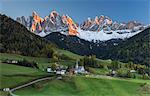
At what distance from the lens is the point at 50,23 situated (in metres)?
8.15

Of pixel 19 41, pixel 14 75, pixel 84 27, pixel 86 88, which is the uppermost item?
pixel 84 27

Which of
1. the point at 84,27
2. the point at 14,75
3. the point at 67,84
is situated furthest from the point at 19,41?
the point at 84,27

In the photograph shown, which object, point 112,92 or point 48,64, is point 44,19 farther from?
point 112,92

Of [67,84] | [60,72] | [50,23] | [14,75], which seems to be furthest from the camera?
[50,23]

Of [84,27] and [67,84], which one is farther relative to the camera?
[84,27]

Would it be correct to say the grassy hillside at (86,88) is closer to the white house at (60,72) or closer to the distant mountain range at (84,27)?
the white house at (60,72)

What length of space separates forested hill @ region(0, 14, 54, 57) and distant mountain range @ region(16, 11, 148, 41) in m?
0.15

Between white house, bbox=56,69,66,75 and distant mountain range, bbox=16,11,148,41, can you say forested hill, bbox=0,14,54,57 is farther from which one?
white house, bbox=56,69,66,75

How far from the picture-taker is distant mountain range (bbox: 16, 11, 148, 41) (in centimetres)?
800

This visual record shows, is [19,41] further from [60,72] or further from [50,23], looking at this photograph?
[60,72]

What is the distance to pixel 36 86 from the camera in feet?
24.8

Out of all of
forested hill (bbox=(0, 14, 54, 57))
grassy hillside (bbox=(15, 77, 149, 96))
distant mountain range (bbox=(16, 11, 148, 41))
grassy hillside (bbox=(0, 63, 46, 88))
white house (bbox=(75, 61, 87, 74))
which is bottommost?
grassy hillside (bbox=(15, 77, 149, 96))

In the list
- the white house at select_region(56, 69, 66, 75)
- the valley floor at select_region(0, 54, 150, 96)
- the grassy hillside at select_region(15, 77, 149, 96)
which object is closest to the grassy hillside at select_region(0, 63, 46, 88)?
the valley floor at select_region(0, 54, 150, 96)

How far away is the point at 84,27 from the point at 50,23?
2.09 feet
